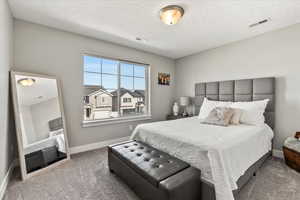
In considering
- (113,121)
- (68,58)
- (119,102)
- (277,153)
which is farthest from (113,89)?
(277,153)

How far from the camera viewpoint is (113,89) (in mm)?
3391

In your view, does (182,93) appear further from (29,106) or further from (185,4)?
(29,106)

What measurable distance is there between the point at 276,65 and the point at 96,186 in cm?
372

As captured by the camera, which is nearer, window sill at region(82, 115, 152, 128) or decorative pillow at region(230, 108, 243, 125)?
decorative pillow at region(230, 108, 243, 125)

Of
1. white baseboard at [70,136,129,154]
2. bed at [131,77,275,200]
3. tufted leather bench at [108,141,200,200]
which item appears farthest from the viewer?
white baseboard at [70,136,129,154]

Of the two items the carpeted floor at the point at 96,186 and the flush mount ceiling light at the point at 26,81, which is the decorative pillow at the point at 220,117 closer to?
the carpeted floor at the point at 96,186

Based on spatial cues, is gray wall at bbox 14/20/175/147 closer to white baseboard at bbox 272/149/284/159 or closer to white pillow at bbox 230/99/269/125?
white pillow at bbox 230/99/269/125

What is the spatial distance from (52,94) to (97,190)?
1834 mm

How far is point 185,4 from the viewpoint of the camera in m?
1.86

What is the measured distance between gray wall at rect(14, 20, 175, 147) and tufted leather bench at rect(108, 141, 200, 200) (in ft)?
4.53

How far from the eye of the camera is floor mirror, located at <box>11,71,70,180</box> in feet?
6.47

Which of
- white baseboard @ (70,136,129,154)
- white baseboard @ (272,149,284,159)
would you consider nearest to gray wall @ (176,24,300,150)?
white baseboard @ (272,149,284,159)

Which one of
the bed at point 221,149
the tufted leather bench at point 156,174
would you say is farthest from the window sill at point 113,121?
the tufted leather bench at point 156,174

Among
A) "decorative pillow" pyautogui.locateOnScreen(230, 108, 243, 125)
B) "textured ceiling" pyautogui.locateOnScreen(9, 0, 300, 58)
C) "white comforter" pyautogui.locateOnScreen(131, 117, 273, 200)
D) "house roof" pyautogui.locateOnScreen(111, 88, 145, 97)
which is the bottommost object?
"white comforter" pyautogui.locateOnScreen(131, 117, 273, 200)
